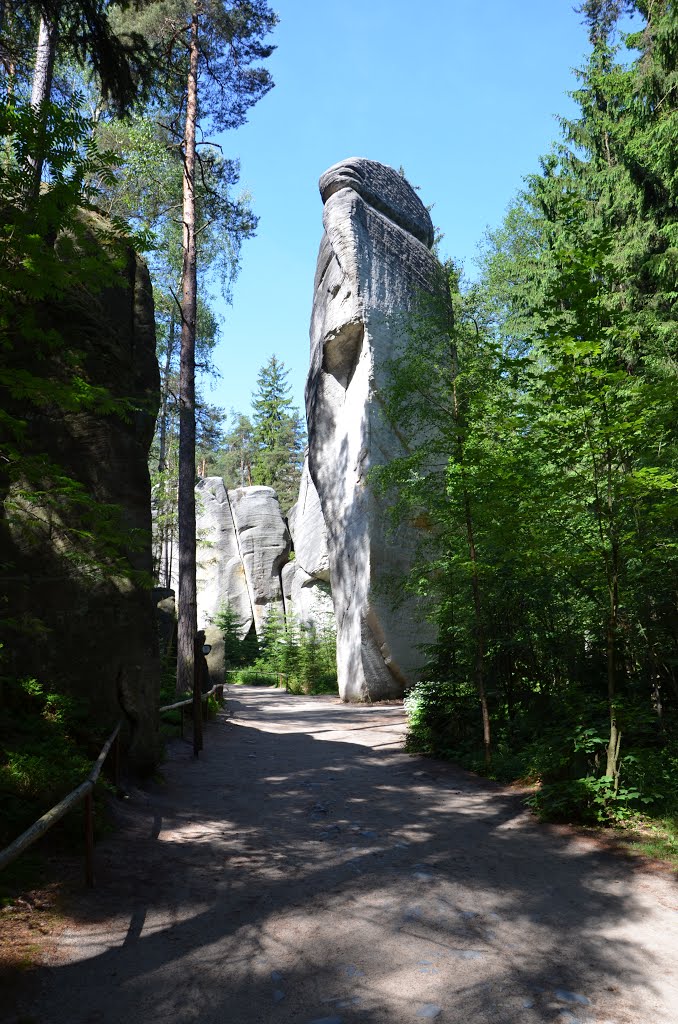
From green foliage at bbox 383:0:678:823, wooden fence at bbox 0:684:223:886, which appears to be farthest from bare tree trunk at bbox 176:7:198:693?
wooden fence at bbox 0:684:223:886

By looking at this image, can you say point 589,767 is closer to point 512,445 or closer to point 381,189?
point 512,445

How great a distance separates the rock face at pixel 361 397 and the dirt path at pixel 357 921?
8461mm

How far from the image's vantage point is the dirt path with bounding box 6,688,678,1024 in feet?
10.1

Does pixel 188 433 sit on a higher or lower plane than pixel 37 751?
higher

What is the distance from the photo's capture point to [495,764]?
7.73 m

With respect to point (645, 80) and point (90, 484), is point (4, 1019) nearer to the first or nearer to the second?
point (90, 484)

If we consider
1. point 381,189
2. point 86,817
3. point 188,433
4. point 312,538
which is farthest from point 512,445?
point 312,538

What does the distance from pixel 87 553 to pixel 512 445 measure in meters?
4.14

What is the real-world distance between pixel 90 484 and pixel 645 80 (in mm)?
9231

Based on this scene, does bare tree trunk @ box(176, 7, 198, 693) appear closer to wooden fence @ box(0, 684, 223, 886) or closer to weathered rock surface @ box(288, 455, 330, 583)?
wooden fence @ box(0, 684, 223, 886)

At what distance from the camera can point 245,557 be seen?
31844 millimetres

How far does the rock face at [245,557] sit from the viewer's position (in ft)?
102

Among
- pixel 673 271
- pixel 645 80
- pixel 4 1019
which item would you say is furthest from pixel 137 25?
pixel 4 1019

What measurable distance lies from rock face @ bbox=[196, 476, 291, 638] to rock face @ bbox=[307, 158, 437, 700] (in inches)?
547
